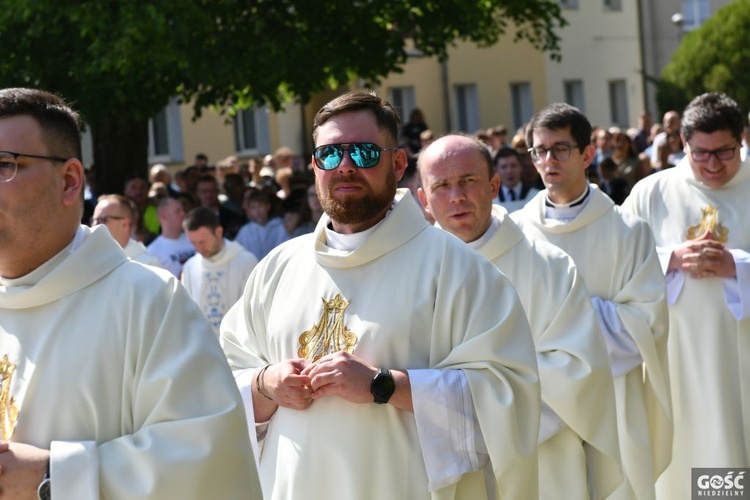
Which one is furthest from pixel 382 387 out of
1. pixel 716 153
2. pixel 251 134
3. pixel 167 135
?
pixel 251 134

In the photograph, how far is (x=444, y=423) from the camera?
4.62 m

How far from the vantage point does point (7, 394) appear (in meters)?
3.68

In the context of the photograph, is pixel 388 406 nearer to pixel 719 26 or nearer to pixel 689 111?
pixel 689 111

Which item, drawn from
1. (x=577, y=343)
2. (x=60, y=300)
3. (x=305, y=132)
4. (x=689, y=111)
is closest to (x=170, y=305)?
(x=60, y=300)

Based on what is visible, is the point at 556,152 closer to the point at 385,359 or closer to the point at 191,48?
the point at 385,359

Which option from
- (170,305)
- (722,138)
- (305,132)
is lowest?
(170,305)

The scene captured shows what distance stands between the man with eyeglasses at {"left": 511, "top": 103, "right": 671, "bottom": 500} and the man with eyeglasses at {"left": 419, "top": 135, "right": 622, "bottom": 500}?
2.64 ft

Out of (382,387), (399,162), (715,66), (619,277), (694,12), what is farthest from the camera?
(694,12)

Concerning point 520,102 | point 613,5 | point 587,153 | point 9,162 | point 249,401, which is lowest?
point 249,401

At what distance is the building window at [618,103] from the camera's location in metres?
41.3

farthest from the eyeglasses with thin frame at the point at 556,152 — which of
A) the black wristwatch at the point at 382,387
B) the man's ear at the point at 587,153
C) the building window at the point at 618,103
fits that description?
the building window at the point at 618,103

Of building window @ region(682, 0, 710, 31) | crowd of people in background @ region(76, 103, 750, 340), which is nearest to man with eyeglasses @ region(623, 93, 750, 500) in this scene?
crowd of people in background @ region(76, 103, 750, 340)

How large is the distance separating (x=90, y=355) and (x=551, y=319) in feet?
9.21

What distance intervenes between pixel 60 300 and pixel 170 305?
293 millimetres
